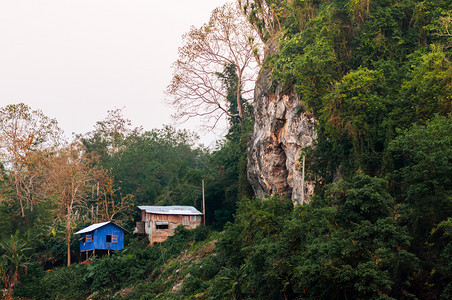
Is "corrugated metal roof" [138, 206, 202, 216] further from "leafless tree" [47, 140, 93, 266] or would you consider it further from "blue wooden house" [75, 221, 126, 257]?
"leafless tree" [47, 140, 93, 266]

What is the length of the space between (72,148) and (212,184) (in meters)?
13.2

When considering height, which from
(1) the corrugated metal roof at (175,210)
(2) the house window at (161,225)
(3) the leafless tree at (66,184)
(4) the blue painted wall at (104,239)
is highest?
(3) the leafless tree at (66,184)

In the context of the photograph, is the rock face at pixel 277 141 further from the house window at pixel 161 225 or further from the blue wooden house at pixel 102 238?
the blue wooden house at pixel 102 238

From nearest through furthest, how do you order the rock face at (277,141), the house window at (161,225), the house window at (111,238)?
the rock face at (277,141) → the house window at (111,238) → the house window at (161,225)

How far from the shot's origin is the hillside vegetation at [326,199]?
12.4 m

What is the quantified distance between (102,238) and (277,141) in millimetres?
13651

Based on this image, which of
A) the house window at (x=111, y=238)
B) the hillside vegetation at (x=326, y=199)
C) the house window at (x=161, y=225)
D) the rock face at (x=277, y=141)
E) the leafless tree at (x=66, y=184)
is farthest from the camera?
the leafless tree at (x=66, y=184)

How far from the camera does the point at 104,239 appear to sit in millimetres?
30469

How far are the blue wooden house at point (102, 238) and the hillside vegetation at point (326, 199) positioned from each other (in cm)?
119

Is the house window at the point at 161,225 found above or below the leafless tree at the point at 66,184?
below

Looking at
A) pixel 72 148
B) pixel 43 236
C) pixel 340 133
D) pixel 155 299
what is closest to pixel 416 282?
pixel 340 133

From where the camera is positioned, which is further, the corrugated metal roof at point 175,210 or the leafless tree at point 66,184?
the leafless tree at point 66,184

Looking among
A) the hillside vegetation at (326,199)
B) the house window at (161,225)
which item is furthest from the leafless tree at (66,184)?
the house window at (161,225)

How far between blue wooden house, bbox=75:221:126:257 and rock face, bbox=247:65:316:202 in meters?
9.70
